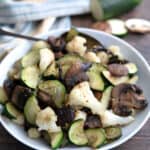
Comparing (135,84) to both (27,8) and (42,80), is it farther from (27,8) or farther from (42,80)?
(27,8)

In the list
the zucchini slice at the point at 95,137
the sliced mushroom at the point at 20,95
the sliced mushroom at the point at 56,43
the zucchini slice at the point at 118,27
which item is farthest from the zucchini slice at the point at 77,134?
the zucchini slice at the point at 118,27

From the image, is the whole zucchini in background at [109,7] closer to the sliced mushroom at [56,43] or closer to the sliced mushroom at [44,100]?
the sliced mushroom at [56,43]

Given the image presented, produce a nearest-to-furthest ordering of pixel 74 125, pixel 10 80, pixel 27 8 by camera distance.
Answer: pixel 74 125
pixel 10 80
pixel 27 8

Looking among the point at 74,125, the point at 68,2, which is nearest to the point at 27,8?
the point at 68,2

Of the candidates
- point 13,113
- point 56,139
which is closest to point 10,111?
point 13,113

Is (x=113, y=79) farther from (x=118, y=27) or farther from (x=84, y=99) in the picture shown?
(x=118, y=27)
